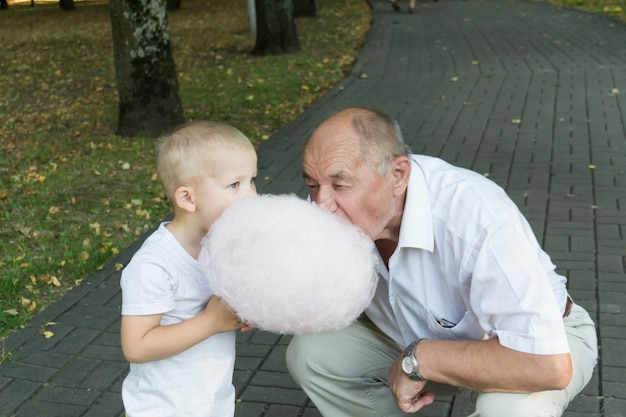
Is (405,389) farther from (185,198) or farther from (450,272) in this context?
(185,198)

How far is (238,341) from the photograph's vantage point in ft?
15.6

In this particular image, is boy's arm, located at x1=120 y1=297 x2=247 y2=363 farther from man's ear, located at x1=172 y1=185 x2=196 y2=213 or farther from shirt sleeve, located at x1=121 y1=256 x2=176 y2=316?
man's ear, located at x1=172 y1=185 x2=196 y2=213

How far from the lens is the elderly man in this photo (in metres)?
2.62

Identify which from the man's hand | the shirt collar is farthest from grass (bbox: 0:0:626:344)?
the shirt collar

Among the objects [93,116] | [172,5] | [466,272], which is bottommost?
[172,5]

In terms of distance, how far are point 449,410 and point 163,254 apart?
6.16 feet

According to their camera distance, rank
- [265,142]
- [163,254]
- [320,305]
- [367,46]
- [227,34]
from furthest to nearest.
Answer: [227,34], [367,46], [265,142], [163,254], [320,305]

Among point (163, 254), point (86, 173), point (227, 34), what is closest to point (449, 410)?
point (163, 254)

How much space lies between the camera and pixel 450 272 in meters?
2.81

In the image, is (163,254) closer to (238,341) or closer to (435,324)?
(435,324)

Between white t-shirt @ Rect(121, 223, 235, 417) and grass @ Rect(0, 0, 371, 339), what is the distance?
7.90ft

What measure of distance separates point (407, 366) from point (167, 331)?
79 centimetres

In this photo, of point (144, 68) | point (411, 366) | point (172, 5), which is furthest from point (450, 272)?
Answer: point (172, 5)

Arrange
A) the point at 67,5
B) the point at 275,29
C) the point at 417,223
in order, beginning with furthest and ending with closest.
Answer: the point at 67,5, the point at 275,29, the point at 417,223
